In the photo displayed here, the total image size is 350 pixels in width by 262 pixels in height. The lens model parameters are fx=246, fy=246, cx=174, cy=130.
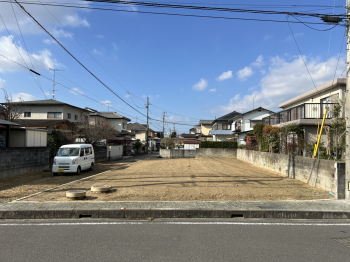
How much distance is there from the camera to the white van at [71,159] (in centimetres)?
1374

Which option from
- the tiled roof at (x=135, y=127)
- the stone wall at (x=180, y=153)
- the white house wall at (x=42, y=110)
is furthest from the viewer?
the tiled roof at (x=135, y=127)

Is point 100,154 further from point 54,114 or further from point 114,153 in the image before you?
point 54,114

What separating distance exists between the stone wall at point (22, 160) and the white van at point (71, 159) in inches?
63.8

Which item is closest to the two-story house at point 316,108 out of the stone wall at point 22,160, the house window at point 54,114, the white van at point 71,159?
the white van at point 71,159

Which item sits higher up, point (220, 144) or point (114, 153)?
point (220, 144)

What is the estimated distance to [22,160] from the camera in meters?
13.7

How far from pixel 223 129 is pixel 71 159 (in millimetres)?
34015

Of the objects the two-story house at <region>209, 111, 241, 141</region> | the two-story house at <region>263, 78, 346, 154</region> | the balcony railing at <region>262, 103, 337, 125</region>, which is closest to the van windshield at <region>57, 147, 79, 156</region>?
the two-story house at <region>263, 78, 346, 154</region>

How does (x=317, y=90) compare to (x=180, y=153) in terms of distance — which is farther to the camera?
(x=180, y=153)

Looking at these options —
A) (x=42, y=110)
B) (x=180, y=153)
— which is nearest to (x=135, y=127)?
(x=180, y=153)
